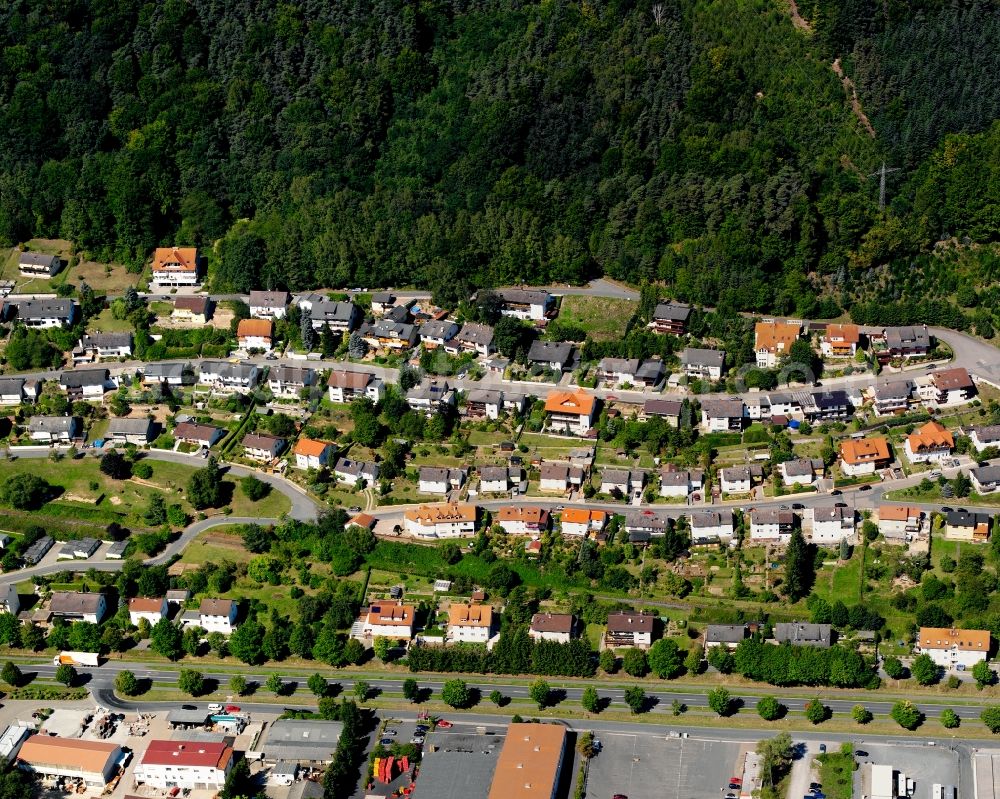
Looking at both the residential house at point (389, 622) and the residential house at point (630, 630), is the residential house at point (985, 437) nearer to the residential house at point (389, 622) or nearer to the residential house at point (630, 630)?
the residential house at point (630, 630)

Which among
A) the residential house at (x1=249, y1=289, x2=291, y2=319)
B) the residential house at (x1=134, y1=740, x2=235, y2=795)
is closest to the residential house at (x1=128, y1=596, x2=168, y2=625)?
the residential house at (x1=134, y1=740, x2=235, y2=795)

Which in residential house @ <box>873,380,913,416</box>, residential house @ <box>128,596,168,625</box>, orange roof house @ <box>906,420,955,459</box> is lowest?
residential house @ <box>128,596,168,625</box>

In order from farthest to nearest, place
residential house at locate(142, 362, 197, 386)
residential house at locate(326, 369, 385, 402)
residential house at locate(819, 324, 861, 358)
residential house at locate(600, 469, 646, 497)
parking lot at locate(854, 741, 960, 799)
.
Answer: residential house at locate(142, 362, 197, 386) → residential house at locate(326, 369, 385, 402) → residential house at locate(819, 324, 861, 358) → residential house at locate(600, 469, 646, 497) → parking lot at locate(854, 741, 960, 799)

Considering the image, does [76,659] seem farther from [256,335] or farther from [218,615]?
[256,335]

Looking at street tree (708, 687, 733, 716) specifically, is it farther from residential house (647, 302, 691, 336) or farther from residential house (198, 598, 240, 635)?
residential house (647, 302, 691, 336)

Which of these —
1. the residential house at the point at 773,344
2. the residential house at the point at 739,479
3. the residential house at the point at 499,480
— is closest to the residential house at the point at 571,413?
the residential house at the point at 499,480

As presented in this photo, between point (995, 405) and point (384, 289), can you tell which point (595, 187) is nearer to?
point (384, 289)

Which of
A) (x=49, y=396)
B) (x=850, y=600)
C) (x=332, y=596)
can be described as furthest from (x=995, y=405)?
(x=49, y=396)
